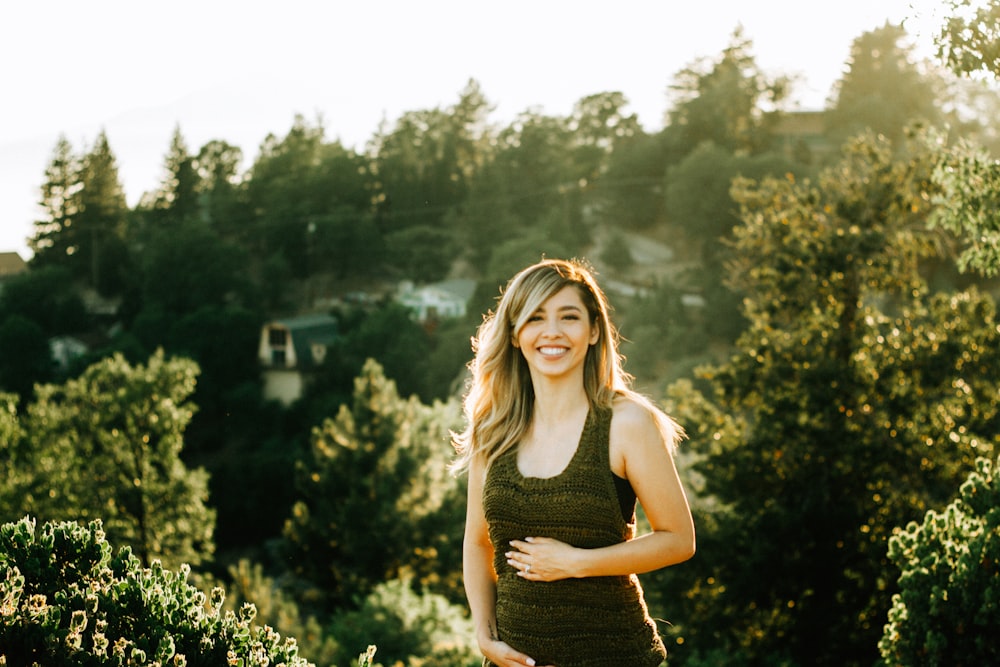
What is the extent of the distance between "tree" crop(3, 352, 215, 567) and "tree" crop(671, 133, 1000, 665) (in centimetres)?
1559

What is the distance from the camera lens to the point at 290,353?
2185 inches

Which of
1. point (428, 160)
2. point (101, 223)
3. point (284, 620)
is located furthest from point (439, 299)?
point (284, 620)

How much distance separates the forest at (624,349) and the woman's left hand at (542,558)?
41.8 inches

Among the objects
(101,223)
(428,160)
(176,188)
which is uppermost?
(428,160)

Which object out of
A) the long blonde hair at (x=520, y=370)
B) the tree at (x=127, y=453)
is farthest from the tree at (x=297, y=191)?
the long blonde hair at (x=520, y=370)

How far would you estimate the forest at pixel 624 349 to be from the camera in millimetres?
12898

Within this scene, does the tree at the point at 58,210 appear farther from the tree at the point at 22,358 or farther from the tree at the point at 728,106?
the tree at the point at 728,106

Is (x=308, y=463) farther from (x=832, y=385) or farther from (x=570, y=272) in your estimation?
(x=570, y=272)

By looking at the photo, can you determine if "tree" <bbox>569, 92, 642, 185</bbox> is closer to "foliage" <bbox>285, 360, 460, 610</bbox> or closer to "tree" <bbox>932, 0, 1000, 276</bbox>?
"foliage" <bbox>285, 360, 460, 610</bbox>

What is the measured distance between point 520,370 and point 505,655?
3.30 feet

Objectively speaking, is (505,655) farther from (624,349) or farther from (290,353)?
(290,353)

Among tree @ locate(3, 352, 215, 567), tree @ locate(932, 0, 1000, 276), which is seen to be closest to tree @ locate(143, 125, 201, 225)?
tree @ locate(3, 352, 215, 567)

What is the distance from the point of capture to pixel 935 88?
184 ft

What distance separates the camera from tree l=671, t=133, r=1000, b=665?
44.5ft
